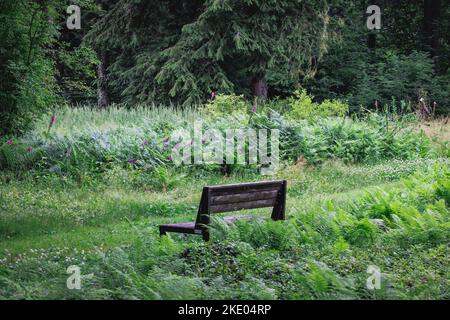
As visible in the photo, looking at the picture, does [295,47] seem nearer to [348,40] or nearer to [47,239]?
[348,40]

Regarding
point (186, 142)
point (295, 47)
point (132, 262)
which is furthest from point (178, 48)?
point (132, 262)

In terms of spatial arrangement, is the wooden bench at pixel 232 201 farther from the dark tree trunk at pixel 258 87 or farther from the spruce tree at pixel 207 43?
the dark tree trunk at pixel 258 87

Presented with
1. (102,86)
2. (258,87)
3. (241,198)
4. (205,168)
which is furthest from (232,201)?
(102,86)

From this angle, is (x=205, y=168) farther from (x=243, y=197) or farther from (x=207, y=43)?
(x=207, y=43)

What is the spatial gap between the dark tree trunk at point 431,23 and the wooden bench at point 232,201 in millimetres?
26937

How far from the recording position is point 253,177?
1491 centimetres

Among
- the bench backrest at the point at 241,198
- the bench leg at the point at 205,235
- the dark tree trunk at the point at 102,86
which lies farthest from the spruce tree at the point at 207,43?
the bench leg at the point at 205,235

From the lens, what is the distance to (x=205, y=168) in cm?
1502

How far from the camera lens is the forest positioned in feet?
23.5

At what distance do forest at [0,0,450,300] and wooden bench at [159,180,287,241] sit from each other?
16 centimetres

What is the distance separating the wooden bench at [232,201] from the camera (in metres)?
9.14

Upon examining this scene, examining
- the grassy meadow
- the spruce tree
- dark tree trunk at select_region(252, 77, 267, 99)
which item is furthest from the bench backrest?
dark tree trunk at select_region(252, 77, 267, 99)

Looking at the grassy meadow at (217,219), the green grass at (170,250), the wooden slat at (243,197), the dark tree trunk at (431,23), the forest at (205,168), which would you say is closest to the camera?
the green grass at (170,250)

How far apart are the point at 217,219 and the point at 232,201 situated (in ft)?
1.91
